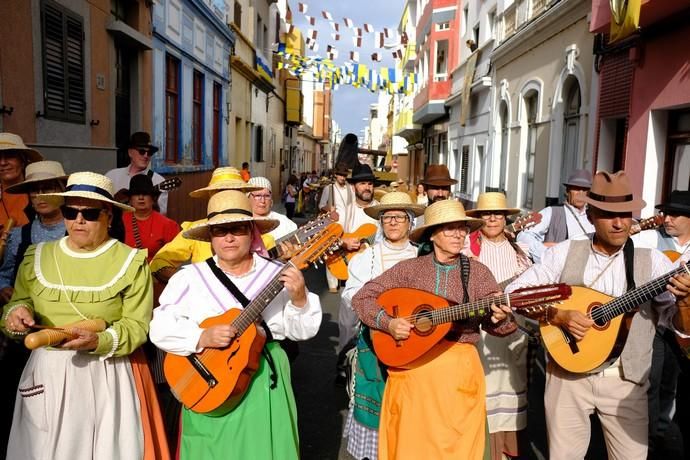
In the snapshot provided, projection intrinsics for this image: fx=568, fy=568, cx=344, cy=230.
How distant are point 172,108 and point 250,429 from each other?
10.9 m

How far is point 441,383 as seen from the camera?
295 cm

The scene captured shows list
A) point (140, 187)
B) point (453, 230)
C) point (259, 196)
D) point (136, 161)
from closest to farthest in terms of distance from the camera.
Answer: point (453, 230), point (140, 187), point (259, 196), point (136, 161)

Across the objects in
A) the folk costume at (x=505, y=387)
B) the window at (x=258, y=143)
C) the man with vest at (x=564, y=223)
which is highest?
the window at (x=258, y=143)

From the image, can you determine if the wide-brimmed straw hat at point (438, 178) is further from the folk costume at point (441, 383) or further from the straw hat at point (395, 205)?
the folk costume at point (441, 383)

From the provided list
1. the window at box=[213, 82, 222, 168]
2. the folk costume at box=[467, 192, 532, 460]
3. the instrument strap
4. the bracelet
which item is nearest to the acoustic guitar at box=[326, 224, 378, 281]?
the bracelet

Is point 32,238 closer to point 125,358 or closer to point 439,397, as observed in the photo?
point 125,358

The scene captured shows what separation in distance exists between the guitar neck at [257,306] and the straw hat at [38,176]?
76.6 inches

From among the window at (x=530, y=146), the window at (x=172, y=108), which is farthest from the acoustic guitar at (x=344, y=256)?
the window at (x=530, y=146)

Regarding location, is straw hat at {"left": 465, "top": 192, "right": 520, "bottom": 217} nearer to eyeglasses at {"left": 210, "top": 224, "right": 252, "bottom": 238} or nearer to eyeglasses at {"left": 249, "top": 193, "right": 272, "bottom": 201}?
eyeglasses at {"left": 249, "top": 193, "right": 272, "bottom": 201}

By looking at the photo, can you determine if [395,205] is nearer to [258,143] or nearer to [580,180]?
[580,180]

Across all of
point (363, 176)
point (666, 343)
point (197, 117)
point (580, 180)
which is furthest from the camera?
point (197, 117)

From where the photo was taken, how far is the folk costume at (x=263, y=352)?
2.66m

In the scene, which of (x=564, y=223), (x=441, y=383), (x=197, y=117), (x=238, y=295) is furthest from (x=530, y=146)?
(x=238, y=295)

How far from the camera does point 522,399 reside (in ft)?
12.9
